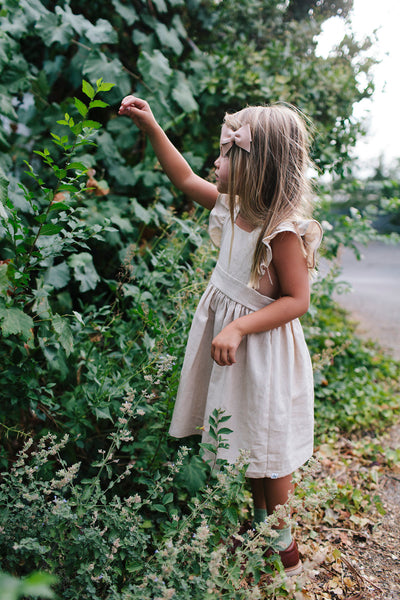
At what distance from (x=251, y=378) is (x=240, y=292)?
303 millimetres

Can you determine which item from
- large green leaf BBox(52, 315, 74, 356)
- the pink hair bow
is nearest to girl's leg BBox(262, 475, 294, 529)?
large green leaf BBox(52, 315, 74, 356)

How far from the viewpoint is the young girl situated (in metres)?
1.48

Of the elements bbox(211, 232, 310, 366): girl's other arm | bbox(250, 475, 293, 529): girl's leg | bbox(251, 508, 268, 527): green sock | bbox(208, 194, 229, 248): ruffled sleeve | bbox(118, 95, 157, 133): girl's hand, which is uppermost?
bbox(118, 95, 157, 133): girl's hand

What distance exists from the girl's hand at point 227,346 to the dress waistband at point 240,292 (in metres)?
0.18

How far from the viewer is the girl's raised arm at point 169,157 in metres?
1.73

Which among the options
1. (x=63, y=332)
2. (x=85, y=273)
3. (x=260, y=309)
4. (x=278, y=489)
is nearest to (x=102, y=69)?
(x=85, y=273)

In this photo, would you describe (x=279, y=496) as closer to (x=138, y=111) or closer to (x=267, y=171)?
(x=267, y=171)

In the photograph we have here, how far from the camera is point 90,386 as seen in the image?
171 cm

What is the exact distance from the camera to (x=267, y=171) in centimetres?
153

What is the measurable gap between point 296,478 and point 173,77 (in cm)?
237

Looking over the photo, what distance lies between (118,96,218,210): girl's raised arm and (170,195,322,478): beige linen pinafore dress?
6.7 inches

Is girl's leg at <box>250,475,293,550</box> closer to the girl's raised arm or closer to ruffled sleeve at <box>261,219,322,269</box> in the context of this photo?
ruffled sleeve at <box>261,219,322,269</box>

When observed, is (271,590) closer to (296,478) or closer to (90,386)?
(296,478)

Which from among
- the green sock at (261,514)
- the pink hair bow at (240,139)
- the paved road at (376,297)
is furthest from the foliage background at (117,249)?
the paved road at (376,297)
